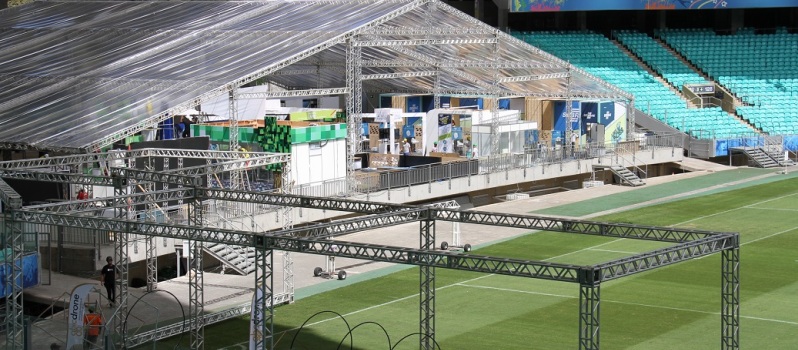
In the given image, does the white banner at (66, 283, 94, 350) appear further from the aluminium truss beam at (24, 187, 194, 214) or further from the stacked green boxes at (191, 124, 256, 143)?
the stacked green boxes at (191, 124, 256, 143)

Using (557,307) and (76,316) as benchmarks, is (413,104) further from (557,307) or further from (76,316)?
(76,316)

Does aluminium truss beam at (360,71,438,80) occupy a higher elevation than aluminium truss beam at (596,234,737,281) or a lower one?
higher

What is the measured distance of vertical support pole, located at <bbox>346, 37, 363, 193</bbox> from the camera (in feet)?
162

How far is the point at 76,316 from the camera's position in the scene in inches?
1137

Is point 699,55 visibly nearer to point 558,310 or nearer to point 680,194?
point 680,194

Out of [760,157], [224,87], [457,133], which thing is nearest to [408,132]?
[457,133]

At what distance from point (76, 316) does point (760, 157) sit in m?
44.7

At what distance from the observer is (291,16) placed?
180 ft

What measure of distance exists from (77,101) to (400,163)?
14668mm

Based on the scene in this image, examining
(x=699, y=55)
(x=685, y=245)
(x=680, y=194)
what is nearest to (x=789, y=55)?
(x=699, y=55)

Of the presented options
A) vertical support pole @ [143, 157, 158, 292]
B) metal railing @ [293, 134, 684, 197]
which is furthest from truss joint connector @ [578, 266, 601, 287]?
metal railing @ [293, 134, 684, 197]

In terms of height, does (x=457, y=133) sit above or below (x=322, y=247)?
above

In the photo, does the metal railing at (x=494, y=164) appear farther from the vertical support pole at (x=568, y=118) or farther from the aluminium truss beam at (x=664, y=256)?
the aluminium truss beam at (x=664, y=256)

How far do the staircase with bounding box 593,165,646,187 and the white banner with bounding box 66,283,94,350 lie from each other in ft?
115
